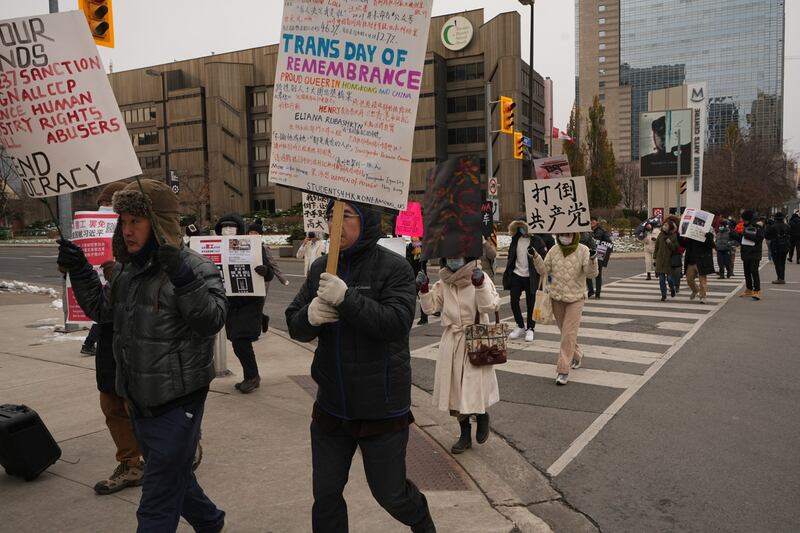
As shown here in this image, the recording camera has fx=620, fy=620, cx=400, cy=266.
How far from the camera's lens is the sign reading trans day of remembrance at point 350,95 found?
3020 mm

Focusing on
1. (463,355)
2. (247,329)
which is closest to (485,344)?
(463,355)

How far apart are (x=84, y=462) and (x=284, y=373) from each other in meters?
A: 3.17

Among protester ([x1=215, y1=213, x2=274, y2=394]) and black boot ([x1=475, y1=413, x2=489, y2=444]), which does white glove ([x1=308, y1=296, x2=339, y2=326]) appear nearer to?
black boot ([x1=475, y1=413, x2=489, y2=444])

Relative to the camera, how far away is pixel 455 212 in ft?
15.0

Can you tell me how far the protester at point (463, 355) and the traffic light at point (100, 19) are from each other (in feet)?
Result: 19.3

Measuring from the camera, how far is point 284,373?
7.78m

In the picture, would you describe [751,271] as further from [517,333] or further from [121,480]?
[121,480]

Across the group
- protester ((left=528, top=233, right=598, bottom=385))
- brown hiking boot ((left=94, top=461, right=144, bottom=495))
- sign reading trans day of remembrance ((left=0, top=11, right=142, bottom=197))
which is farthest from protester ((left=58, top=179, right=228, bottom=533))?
protester ((left=528, top=233, right=598, bottom=385))

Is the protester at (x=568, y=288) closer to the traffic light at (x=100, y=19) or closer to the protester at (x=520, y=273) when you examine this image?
the protester at (x=520, y=273)

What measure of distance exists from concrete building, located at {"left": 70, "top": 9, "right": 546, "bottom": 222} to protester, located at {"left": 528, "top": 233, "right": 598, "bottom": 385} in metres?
47.7

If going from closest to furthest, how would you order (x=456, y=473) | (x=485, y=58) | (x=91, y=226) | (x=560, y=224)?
1. (x=456, y=473)
2. (x=91, y=226)
3. (x=560, y=224)
4. (x=485, y=58)

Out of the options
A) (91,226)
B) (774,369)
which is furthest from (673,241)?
(91,226)

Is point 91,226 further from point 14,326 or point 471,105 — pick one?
point 471,105

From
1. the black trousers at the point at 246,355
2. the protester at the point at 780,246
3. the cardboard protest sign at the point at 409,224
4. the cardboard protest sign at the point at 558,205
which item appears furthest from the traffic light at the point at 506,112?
the black trousers at the point at 246,355
